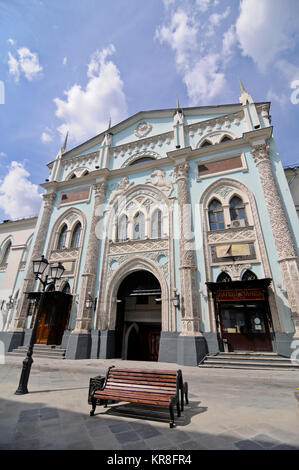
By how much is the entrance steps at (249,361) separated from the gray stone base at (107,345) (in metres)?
5.46

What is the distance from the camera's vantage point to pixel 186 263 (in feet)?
39.2

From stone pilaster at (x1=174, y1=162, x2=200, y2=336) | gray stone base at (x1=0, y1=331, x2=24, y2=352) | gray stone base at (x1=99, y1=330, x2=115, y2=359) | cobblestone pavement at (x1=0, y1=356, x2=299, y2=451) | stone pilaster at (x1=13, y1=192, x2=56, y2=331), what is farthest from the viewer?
stone pilaster at (x1=13, y1=192, x2=56, y2=331)

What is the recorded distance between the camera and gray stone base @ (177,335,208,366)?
9.80 metres

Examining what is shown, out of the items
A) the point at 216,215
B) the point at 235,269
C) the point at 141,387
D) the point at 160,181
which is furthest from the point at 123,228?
the point at 141,387

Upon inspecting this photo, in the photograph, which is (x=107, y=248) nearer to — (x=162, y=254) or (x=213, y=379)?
(x=162, y=254)

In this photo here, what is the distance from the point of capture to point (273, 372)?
26.0 ft

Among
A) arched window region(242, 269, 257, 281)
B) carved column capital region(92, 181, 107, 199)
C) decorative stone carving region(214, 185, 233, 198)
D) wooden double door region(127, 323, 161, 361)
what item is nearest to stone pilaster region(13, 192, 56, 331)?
carved column capital region(92, 181, 107, 199)

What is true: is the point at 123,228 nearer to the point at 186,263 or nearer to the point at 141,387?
the point at 186,263

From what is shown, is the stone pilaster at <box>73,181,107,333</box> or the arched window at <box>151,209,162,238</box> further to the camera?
the arched window at <box>151,209,162,238</box>

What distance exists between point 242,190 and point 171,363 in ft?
33.0

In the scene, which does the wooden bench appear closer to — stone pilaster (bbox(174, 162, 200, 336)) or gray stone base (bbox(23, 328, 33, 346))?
stone pilaster (bbox(174, 162, 200, 336))

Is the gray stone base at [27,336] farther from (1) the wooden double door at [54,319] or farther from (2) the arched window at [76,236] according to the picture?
(2) the arched window at [76,236]

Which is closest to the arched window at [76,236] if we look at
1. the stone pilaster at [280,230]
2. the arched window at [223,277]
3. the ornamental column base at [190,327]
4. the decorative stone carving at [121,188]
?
the decorative stone carving at [121,188]

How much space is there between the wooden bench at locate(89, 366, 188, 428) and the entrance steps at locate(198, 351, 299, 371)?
5730mm
